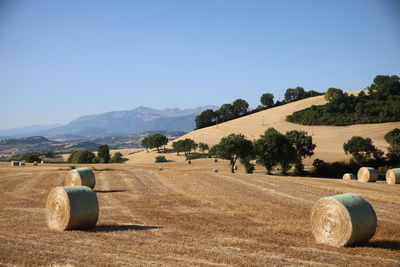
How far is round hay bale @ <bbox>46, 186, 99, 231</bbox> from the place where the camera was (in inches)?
606

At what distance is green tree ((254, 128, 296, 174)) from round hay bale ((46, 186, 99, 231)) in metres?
48.4

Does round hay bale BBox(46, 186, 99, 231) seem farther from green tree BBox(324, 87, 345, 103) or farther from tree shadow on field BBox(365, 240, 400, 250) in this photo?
green tree BBox(324, 87, 345, 103)

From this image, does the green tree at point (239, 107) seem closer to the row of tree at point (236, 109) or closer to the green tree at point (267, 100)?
the row of tree at point (236, 109)

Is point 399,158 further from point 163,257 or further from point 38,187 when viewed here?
point 163,257

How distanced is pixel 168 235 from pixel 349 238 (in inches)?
239

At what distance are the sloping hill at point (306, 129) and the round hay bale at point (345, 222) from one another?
63.7m

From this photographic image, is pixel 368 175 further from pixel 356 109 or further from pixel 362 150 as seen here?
pixel 356 109

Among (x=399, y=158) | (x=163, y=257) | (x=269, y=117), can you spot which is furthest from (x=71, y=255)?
(x=269, y=117)

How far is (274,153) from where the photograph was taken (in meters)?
62.8

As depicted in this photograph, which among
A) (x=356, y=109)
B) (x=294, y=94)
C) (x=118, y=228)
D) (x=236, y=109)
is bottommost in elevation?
(x=118, y=228)

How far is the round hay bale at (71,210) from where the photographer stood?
50.5 feet

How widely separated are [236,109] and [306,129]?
184ft

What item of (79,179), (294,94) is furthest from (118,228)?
(294,94)

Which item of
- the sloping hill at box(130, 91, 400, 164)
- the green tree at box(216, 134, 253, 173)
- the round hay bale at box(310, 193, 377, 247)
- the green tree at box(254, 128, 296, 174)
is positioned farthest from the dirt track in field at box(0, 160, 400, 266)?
the sloping hill at box(130, 91, 400, 164)
